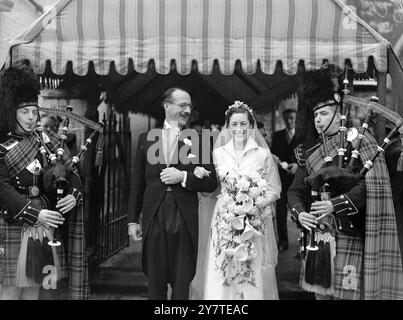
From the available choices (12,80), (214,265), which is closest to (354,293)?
(214,265)

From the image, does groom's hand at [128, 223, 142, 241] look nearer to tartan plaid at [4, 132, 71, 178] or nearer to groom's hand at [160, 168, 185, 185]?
groom's hand at [160, 168, 185, 185]

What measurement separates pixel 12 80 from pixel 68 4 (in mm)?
935

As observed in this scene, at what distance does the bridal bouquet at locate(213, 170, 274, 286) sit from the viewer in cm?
401

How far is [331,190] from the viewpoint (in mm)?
4016

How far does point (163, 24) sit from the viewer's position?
15.4 ft

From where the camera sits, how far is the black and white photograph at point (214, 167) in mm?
4062

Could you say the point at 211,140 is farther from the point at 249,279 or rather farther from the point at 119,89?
the point at 119,89

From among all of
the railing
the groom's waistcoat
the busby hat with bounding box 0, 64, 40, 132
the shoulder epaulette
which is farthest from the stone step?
the busby hat with bounding box 0, 64, 40, 132

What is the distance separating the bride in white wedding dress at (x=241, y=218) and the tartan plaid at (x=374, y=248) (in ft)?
1.68

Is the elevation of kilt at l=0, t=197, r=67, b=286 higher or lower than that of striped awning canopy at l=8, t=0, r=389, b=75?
lower

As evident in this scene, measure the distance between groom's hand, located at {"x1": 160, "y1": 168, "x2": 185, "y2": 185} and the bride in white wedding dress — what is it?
137 millimetres

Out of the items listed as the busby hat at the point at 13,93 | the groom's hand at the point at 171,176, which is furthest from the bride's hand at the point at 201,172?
the busby hat at the point at 13,93

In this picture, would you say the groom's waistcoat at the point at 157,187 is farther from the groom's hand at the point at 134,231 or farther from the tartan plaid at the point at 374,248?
the tartan plaid at the point at 374,248

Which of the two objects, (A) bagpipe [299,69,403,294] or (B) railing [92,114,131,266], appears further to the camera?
(B) railing [92,114,131,266]
